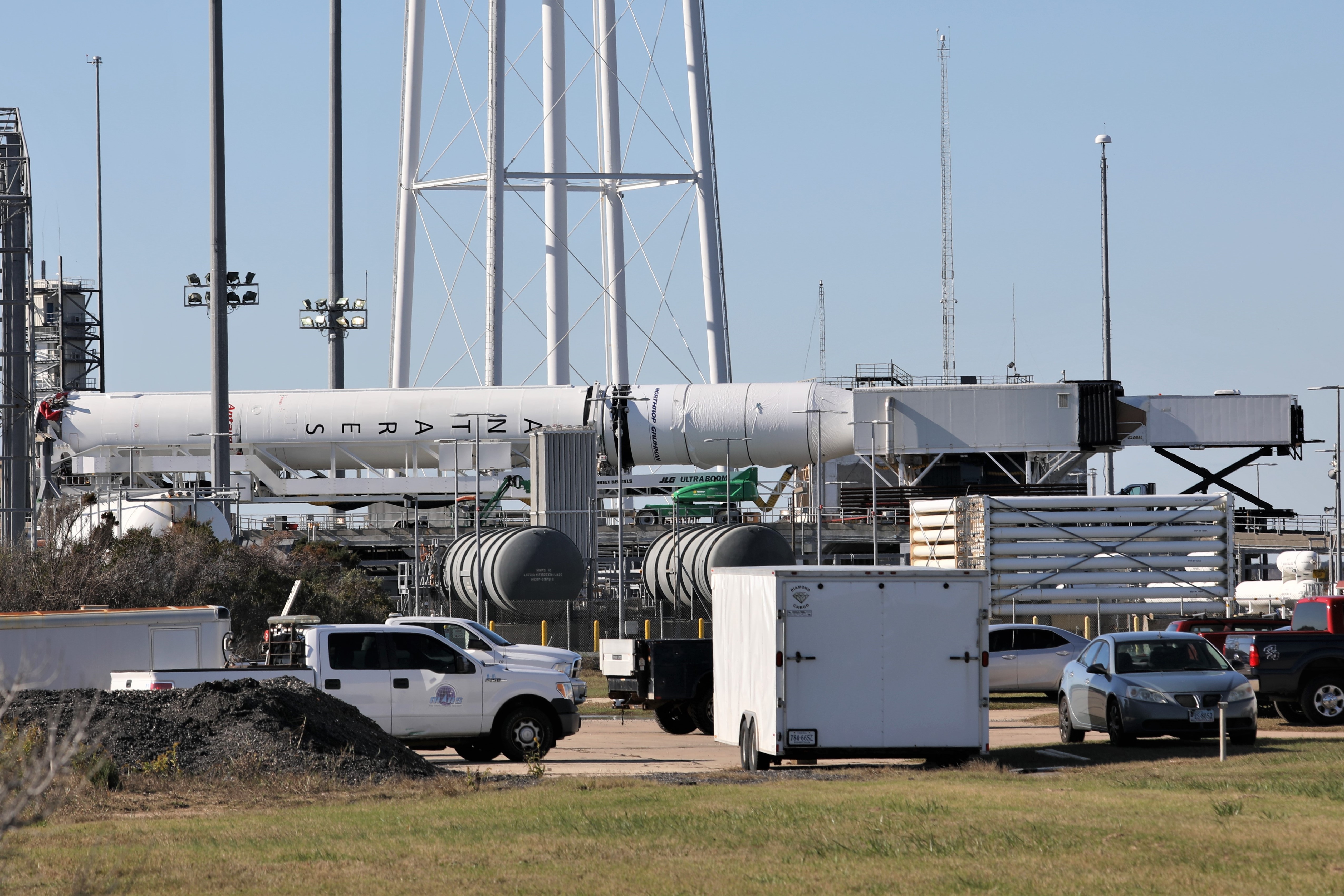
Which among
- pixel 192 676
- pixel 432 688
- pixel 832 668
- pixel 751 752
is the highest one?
pixel 832 668

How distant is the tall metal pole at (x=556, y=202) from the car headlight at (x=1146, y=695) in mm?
36104

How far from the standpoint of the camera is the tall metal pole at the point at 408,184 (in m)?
57.9

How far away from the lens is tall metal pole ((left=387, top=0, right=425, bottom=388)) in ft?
190

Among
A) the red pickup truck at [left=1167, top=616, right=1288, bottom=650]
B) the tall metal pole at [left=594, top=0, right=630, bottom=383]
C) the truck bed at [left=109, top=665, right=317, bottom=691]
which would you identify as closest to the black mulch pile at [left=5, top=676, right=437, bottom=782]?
the truck bed at [left=109, top=665, right=317, bottom=691]

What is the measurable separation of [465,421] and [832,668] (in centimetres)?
3561

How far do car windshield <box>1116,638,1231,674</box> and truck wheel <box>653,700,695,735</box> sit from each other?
682 centimetres

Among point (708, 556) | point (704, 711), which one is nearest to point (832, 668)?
point (704, 711)

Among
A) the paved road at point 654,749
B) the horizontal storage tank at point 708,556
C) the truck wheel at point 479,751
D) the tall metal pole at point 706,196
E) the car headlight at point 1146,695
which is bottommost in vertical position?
the paved road at point 654,749

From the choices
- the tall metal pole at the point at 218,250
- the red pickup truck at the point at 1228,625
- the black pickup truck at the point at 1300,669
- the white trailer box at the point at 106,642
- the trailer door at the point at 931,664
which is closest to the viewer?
the trailer door at the point at 931,664

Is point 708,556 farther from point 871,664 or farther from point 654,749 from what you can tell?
point 871,664

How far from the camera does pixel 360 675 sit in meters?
19.3

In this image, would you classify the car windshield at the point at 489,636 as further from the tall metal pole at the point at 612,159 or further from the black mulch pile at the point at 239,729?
the tall metal pole at the point at 612,159

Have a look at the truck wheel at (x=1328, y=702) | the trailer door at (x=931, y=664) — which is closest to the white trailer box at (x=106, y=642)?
the trailer door at (x=931, y=664)

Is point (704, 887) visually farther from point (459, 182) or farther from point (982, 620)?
point (459, 182)
